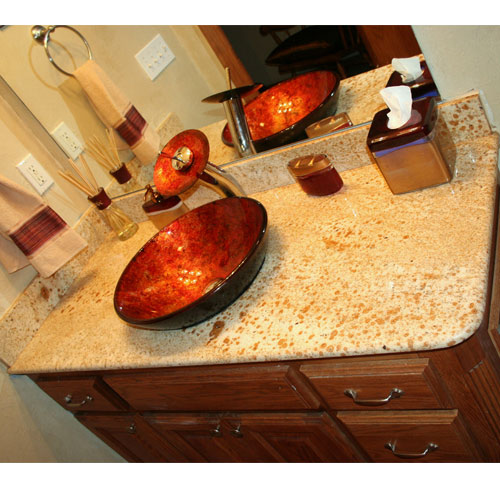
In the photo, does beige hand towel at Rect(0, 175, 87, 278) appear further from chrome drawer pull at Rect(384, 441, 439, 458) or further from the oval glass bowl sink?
chrome drawer pull at Rect(384, 441, 439, 458)

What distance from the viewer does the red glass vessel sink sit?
1.21m

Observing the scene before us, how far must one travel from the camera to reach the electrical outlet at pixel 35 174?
1481 millimetres

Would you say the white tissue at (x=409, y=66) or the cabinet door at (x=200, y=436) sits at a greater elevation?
the white tissue at (x=409, y=66)

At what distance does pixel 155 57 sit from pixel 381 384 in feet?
3.67

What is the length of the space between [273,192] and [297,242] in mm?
306

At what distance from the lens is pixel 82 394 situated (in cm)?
133

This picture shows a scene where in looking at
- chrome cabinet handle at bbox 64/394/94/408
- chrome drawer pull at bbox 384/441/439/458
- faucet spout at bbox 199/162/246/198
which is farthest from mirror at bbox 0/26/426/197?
chrome drawer pull at bbox 384/441/439/458

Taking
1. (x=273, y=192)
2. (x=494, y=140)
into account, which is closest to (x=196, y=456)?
(x=273, y=192)

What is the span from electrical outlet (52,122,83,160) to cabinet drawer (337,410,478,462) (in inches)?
45.5

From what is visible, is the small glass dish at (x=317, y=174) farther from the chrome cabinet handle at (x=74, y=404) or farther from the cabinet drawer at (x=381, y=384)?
the chrome cabinet handle at (x=74, y=404)

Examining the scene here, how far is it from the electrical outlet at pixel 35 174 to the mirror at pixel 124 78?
0.12m

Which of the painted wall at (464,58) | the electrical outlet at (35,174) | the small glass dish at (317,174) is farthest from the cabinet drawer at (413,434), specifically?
the electrical outlet at (35,174)

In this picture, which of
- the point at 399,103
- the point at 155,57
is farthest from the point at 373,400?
the point at 155,57

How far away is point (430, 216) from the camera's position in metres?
0.98
